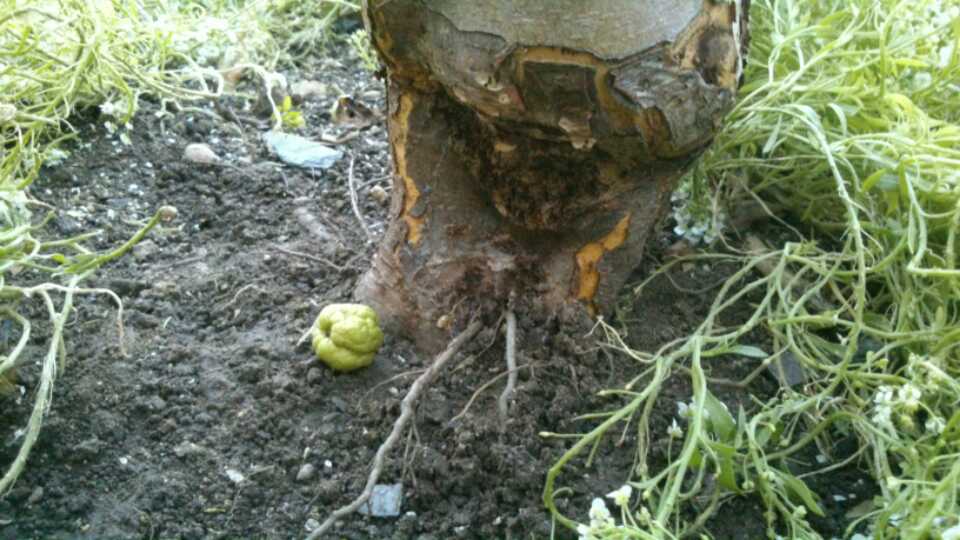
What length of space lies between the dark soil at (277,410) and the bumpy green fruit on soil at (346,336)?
32mm

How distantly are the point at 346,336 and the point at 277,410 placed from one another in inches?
5.8

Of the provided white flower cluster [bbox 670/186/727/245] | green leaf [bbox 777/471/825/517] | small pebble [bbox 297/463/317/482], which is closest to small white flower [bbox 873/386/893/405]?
green leaf [bbox 777/471/825/517]

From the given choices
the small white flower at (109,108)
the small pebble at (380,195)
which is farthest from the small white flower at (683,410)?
the small white flower at (109,108)

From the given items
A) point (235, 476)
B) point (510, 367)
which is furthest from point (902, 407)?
point (235, 476)

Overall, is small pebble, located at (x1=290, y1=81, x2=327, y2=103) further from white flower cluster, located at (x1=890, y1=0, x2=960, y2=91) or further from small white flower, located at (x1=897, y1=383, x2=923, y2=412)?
small white flower, located at (x1=897, y1=383, x2=923, y2=412)

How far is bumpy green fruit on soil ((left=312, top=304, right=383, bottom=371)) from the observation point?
1.59 meters

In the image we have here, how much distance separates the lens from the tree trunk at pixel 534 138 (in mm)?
1285

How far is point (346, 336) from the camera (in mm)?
1585

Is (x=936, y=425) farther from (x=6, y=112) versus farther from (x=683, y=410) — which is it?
(x=6, y=112)

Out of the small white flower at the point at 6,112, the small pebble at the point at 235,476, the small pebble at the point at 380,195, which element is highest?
the small white flower at the point at 6,112

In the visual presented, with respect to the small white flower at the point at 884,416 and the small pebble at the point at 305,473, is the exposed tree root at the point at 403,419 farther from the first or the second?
the small white flower at the point at 884,416

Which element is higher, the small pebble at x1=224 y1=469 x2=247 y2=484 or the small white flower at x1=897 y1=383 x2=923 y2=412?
the small white flower at x1=897 y1=383 x2=923 y2=412

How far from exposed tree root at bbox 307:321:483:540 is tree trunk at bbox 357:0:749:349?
6cm

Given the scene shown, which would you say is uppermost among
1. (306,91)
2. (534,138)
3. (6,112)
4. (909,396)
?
(534,138)
